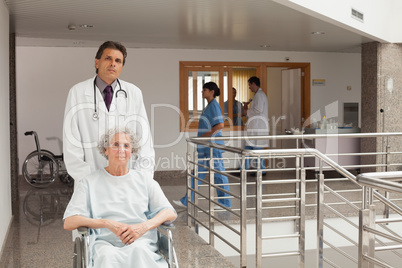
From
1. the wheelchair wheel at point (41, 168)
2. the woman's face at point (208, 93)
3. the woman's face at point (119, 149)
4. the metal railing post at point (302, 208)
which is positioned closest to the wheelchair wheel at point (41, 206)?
the wheelchair wheel at point (41, 168)

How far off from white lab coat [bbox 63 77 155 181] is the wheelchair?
1.29ft

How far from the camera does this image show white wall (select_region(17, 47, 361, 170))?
887cm

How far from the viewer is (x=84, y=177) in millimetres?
2840

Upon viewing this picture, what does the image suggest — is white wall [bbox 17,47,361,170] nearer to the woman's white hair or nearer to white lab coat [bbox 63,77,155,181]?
white lab coat [bbox 63,77,155,181]

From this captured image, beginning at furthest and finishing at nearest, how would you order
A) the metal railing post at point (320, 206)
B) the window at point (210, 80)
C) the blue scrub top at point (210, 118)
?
the window at point (210, 80), the blue scrub top at point (210, 118), the metal railing post at point (320, 206)

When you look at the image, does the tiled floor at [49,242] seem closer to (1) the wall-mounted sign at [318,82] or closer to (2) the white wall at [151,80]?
(2) the white wall at [151,80]

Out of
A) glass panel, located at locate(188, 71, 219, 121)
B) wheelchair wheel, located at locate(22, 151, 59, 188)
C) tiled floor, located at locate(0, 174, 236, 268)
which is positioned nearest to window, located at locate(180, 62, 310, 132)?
glass panel, located at locate(188, 71, 219, 121)

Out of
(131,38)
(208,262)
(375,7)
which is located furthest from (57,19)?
(375,7)

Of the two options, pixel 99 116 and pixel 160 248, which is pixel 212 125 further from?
pixel 160 248

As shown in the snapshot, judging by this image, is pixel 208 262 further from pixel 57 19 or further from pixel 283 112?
pixel 283 112

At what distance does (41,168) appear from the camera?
7.94 meters

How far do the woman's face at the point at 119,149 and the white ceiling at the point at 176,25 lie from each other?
2.81 metres

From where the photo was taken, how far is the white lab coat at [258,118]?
8.56m

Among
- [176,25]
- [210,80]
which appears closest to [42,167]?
[176,25]
